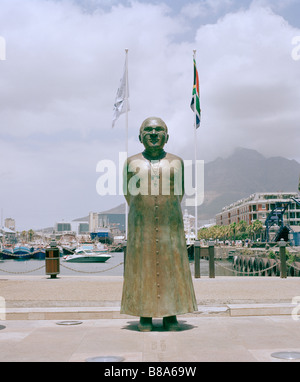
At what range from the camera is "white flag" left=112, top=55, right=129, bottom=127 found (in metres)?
23.2

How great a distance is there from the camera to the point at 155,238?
6.28m

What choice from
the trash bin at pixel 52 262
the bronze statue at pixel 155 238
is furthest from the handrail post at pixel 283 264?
the bronze statue at pixel 155 238

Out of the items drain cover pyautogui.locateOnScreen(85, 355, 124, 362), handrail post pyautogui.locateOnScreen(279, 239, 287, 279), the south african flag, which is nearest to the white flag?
the south african flag

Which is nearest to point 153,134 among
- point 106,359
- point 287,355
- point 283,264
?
point 106,359

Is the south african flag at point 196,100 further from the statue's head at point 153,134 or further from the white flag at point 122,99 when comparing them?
the statue's head at point 153,134

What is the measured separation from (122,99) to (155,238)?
18192mm

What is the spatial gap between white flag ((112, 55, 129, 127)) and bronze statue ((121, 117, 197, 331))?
17.0 metres

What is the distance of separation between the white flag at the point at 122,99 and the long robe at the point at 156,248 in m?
17.2

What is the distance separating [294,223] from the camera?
4269 inches

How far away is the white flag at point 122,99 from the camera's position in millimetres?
23234

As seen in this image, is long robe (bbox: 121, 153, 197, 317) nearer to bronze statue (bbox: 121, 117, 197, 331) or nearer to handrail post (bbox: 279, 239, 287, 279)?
bronze statue (bbox: 121, 117, 197, 331)

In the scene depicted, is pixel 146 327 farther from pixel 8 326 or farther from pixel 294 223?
pixel 294 223
